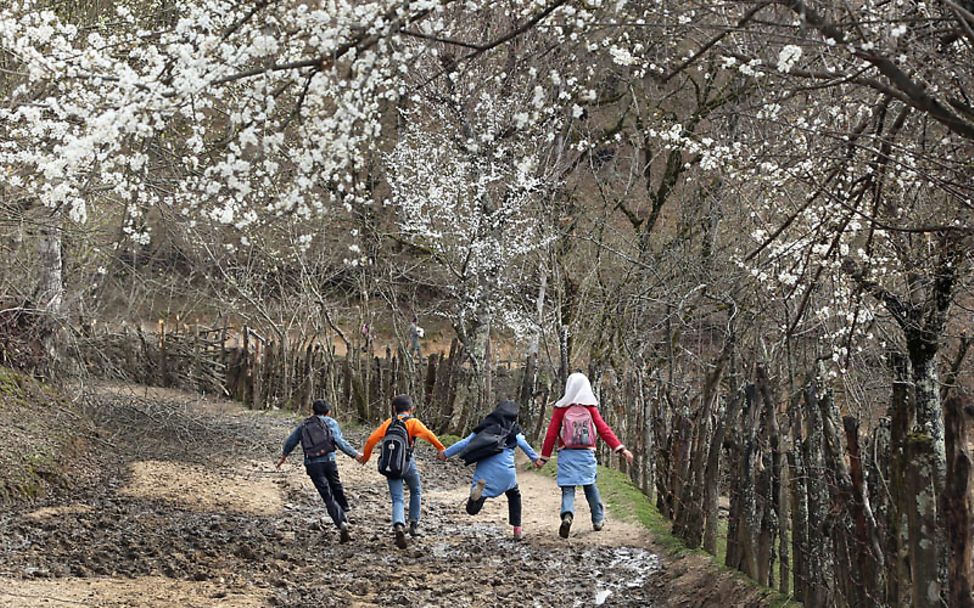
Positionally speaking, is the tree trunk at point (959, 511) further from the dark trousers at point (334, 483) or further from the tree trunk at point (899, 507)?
the dark trousers at point (334, 483)

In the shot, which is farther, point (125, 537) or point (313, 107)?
point (125, 537)

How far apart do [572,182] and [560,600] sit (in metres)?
14.5

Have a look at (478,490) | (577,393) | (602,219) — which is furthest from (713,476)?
(602,219)

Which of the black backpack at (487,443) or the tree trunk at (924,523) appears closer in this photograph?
the tree trunk at (924,523)

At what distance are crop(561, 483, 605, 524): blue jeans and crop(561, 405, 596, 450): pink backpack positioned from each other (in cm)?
36

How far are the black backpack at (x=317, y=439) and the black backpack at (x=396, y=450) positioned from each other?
49cm

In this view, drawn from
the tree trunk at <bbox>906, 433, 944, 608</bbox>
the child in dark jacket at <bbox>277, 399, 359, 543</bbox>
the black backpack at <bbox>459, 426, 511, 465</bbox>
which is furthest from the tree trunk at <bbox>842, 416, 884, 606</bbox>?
the child in dark jacket at <bbox>277, 399, 359, 543</bbox>

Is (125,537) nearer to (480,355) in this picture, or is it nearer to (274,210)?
(274,210)

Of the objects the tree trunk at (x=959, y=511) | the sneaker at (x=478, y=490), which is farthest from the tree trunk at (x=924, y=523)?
the sneaker at (x=478, y=490)

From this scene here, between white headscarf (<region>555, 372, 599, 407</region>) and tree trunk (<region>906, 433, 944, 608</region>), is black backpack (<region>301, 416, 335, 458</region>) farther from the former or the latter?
tree trunk (<region>906, 433, 944, 608</region>)

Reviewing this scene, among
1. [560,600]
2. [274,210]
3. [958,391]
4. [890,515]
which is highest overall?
[274,210]

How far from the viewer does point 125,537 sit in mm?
7883

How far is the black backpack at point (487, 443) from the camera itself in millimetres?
8172

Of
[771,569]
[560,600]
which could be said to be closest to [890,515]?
[771,569]
